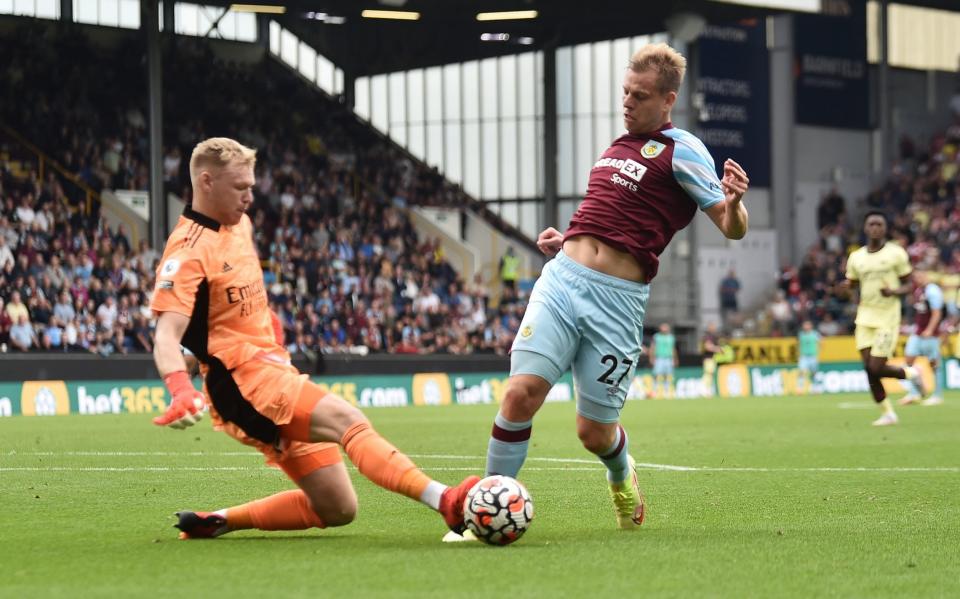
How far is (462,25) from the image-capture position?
4597 centimetres

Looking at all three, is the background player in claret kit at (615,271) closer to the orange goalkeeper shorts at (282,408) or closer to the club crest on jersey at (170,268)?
the orange goalkeeper shorts at (282,408)

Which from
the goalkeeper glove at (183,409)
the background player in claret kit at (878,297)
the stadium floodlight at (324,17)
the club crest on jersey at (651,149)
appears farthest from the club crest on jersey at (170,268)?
the stadium floodlight at (324,17)

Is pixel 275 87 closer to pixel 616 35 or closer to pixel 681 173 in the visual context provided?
pixel 616 35

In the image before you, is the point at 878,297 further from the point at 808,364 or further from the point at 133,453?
the point at 808,364

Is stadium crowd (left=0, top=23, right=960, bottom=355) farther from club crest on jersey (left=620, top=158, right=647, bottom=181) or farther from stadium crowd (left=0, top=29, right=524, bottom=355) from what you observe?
club crest on jersey (left=620, top=158, right=647, bottom=181)

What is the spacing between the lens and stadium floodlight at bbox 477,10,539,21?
40125 mm

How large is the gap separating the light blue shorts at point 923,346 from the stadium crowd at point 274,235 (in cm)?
1233

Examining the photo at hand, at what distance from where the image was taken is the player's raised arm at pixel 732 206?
7.07 m

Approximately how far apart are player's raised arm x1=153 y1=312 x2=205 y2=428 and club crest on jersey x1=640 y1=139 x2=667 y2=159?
240 centimetres

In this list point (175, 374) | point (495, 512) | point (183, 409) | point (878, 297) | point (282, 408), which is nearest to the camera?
point (183, 409)

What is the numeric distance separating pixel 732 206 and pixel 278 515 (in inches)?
101

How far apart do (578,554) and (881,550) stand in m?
1.35

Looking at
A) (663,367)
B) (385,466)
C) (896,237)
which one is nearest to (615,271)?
(385,466)

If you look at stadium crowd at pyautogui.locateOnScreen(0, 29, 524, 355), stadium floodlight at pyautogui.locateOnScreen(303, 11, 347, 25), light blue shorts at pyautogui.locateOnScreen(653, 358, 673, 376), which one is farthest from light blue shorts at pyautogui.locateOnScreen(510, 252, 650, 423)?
stadium floodlight at pyautogui.locateOnScreen(303, 11, 347, 25)
